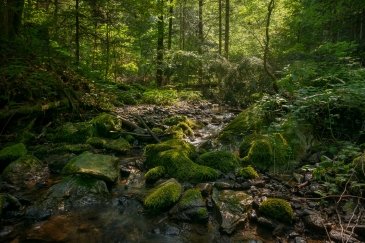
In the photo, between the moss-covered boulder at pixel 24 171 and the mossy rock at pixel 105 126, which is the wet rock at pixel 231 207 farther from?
the mossy rock at pixel 105 126

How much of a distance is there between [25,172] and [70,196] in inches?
56.3

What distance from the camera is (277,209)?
538 cm

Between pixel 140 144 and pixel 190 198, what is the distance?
13.3 feet

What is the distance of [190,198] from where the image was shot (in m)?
5.80

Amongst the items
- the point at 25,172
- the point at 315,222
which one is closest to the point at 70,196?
the point at 25,172

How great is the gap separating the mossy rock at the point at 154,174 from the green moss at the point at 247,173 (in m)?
1.55

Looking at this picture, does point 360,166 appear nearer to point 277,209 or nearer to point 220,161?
point 277,209

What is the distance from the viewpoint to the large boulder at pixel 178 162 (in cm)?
690

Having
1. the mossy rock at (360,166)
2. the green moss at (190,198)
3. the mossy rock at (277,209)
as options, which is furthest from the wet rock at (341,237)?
the green moss at (190,198)

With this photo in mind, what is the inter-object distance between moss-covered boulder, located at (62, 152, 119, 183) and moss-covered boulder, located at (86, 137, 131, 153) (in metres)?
1.44

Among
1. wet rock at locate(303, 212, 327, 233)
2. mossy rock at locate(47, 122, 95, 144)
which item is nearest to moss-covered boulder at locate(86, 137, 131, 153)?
mossy rock at locate(47, 122, 95, 144)

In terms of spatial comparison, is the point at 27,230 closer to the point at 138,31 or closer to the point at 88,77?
the point at 88,77

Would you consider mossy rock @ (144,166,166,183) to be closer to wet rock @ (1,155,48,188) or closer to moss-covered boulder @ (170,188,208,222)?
moss-covered boulder @ (170,188,208,222)

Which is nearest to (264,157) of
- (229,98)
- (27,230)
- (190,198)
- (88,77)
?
(190,198)
